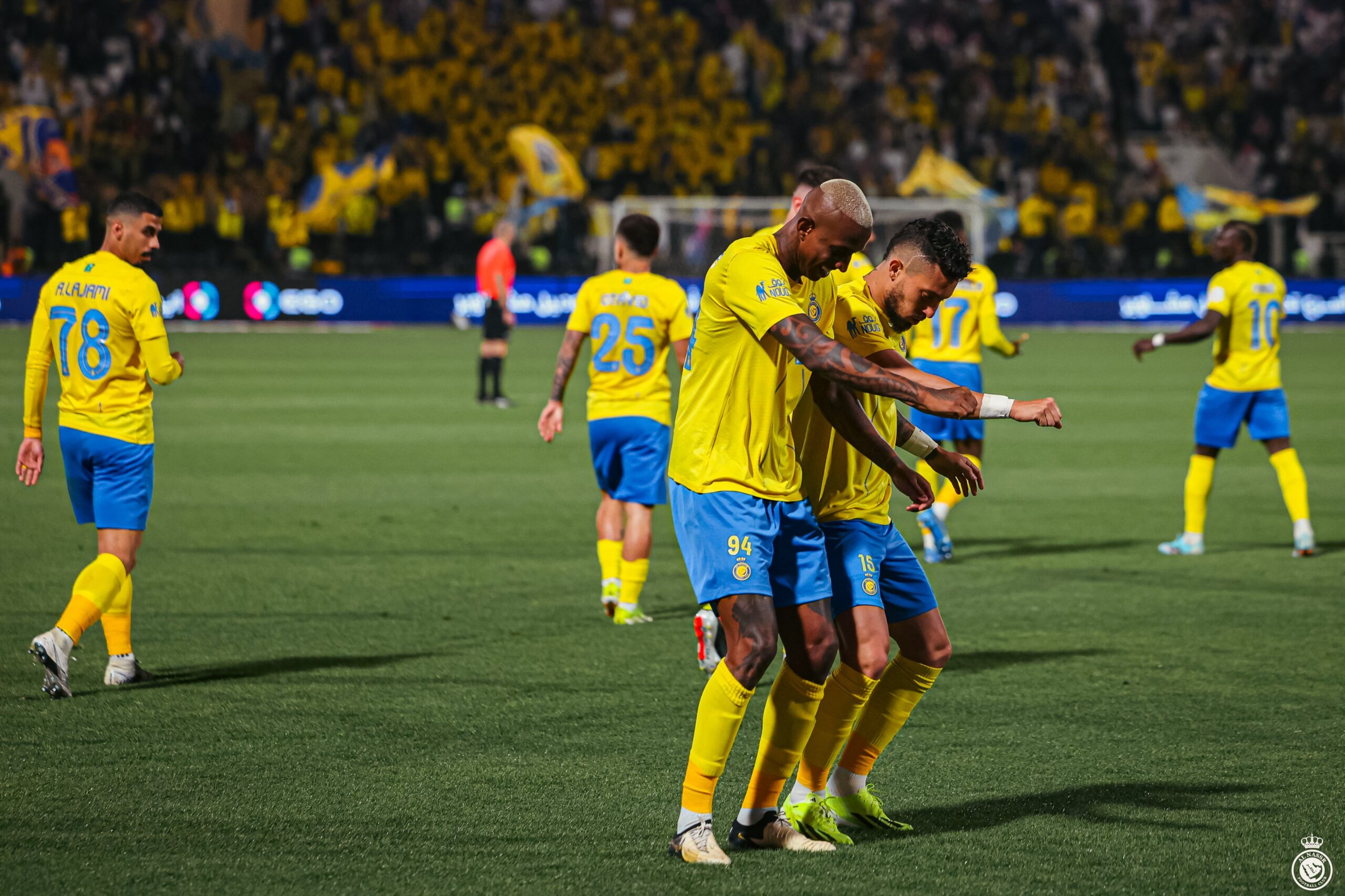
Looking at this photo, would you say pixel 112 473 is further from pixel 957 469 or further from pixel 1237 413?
pixel 1237 413

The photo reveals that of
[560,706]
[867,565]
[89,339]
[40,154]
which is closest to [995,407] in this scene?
[867,565]

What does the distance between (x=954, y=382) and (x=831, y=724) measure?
5589 millimetres

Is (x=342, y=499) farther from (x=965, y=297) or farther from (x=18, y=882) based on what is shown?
(x=18, y=882)

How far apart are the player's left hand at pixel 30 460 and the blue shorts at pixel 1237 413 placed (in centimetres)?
688

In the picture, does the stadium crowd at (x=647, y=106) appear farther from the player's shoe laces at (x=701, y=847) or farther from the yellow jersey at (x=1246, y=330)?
the player's shoe laces at (x=701, y=847)

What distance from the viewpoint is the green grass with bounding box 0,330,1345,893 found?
4.41 m

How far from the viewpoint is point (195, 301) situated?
1147 inches

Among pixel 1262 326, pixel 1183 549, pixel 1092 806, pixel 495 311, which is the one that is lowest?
pixel 1183 549

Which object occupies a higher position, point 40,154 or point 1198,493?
point 40,154

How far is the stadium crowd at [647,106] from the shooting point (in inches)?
1238

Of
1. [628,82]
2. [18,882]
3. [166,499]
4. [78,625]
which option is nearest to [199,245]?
[628,82]

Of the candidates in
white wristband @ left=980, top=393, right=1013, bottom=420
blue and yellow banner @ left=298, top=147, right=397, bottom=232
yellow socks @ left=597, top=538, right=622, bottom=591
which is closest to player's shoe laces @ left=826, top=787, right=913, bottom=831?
white wristband @ left=980, top=393, right=1013, bottom=420

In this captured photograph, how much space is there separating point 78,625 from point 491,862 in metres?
2.67

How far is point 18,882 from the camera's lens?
417cm
